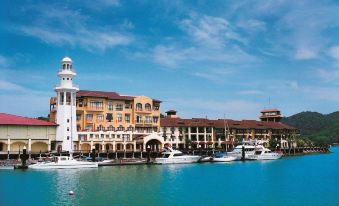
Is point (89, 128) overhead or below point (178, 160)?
overhead

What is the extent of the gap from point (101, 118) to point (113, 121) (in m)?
2.87

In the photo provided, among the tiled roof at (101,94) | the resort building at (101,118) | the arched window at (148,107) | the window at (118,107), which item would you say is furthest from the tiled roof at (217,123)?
the tiled roof at (101,94)

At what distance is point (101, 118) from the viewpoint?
94062mm

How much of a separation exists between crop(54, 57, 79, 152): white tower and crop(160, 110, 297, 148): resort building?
86.9 ft

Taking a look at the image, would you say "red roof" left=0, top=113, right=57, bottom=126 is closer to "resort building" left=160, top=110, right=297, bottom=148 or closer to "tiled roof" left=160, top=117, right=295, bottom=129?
"resort building" left=160, top=110, right=297, bottom=148

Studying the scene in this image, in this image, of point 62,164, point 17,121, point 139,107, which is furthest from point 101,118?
point 62,164

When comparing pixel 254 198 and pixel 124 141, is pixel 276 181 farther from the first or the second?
pixel 124 141

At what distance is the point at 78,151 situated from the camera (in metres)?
83.6

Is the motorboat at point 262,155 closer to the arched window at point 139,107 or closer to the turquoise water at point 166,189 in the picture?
the arched window at point 139,107

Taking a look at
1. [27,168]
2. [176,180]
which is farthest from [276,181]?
[27,168]

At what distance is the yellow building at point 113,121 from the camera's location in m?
90.3

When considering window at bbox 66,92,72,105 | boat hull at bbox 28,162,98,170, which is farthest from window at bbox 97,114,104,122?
boat hull at bbox 28,162,98,170

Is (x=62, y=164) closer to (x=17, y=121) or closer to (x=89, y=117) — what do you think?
(x=17, y=121)

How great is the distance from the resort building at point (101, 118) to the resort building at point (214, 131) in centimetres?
857
